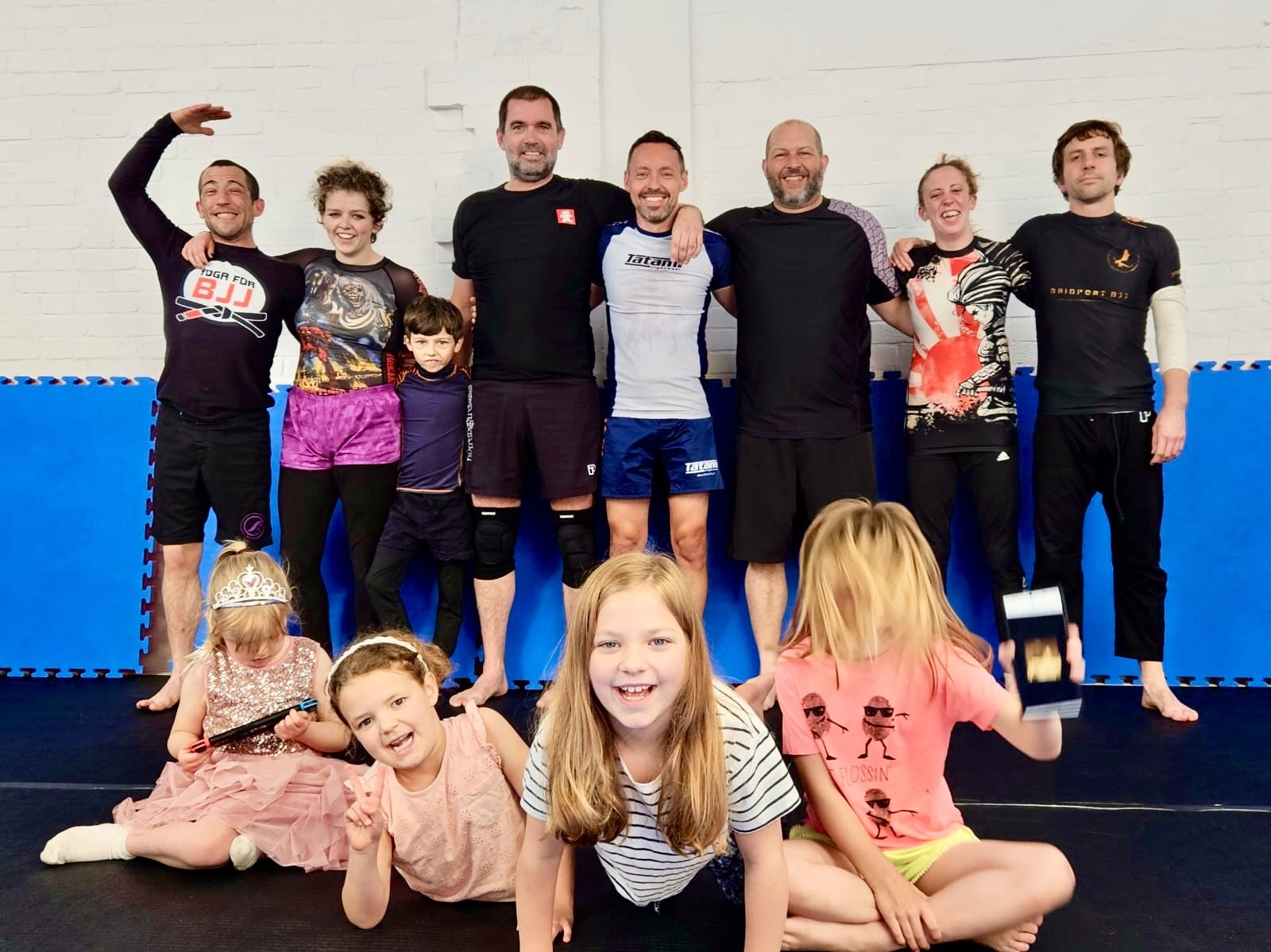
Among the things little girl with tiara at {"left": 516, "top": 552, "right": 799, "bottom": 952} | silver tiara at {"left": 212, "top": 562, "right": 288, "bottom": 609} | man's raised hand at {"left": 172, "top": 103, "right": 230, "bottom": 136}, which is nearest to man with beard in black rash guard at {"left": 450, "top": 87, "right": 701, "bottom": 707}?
man's raised hand at {"left": 172, "top": 103, "right": 230, "bottom": 136}

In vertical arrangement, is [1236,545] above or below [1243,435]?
below

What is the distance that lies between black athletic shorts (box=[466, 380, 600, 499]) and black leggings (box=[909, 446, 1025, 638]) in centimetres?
115

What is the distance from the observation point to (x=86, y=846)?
2203 mm

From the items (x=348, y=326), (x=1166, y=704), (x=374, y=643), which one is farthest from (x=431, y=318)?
(x=1166, y=704)

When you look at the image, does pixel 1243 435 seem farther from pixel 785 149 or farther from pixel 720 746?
pixel 720 746

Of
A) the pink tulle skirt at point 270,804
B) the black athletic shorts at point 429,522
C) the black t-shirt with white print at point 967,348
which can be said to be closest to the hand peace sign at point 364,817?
the pink tulle skirt at point 270,804

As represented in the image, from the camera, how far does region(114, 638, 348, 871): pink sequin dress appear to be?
2.19 metres

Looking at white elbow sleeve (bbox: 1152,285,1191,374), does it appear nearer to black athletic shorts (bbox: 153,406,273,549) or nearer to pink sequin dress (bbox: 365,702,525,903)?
pink sequin dress (bbox: 365,702,525,903)

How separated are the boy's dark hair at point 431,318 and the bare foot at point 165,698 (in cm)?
147

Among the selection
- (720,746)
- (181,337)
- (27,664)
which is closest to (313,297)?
(181,337)

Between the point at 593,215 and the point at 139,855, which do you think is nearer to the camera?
the point at 139,855

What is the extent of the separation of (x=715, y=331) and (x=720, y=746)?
259cm

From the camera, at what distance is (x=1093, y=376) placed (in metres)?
3.30

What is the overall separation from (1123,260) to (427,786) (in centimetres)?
280
